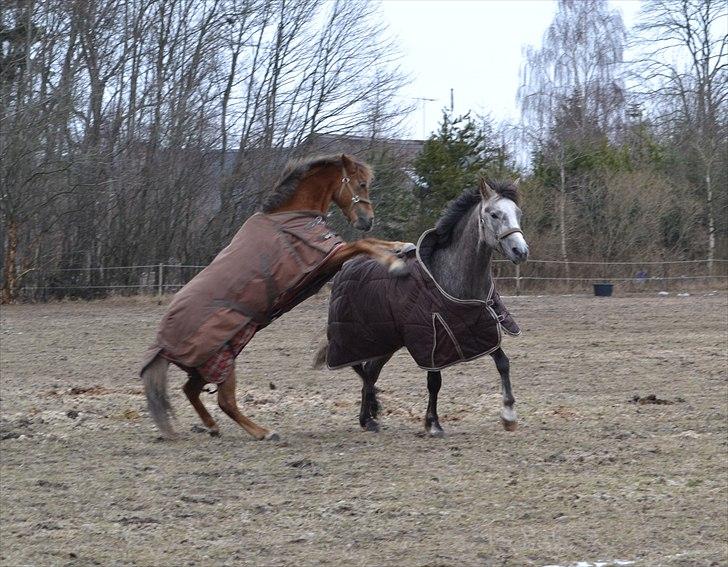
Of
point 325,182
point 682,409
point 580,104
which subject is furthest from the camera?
point 580,104

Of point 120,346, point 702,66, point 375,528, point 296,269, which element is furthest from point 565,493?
point 702,66

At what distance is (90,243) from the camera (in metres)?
29.4

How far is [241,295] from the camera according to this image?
25.9 ft

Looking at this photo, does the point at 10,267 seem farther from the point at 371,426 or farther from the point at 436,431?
the point at 436,431

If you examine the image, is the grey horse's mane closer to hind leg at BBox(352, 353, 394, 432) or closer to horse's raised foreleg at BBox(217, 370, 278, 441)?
hind leg at BBox(352, 353, 394, 432)

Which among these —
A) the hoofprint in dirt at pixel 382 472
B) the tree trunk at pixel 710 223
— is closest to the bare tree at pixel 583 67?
the tree trunk at pixel 710 223

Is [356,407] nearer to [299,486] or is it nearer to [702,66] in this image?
[299,486]

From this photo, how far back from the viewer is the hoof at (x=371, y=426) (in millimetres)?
8578

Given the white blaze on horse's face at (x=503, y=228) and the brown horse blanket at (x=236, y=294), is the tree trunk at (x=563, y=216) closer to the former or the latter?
the white blaze on horse's face at (x=503, y=228)

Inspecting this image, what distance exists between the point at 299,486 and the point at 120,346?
33.7 feet

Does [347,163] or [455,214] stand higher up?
[347,163]

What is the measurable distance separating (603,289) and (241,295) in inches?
879

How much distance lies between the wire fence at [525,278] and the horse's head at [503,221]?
2017 cm

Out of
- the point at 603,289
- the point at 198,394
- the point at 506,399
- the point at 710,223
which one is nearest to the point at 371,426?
the point at 506,399
